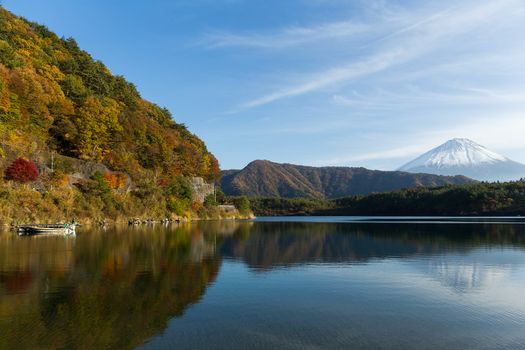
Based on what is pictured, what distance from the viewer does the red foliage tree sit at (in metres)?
55.1

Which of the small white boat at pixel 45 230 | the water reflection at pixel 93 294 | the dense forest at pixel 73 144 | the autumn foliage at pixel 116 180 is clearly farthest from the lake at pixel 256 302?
the autumn foliage at pixel 116 180

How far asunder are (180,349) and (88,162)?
66517 millimetres

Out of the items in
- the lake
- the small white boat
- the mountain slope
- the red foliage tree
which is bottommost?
the lake

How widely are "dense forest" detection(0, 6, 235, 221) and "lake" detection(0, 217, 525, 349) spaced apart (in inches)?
1254

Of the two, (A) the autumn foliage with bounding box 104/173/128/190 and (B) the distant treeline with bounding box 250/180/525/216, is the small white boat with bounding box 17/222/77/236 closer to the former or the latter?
(A) the autumn foliage with bounding box 104/173/128/190

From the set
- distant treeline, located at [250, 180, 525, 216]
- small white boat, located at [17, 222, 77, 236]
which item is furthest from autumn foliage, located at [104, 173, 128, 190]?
distant treeline, located at [250, 180, 525, 216]

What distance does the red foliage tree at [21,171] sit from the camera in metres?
55.1

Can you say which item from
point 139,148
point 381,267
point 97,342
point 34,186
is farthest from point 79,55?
point 97,342

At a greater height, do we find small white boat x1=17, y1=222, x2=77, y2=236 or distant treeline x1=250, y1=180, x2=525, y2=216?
distant treeline x1=250, y1=180, x2=525, y2=216

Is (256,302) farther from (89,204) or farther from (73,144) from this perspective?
(73,144)

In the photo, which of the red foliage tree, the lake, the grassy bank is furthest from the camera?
the red foliage tree

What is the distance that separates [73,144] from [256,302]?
220 ft

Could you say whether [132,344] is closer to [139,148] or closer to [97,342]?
[97,342]

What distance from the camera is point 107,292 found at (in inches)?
677
